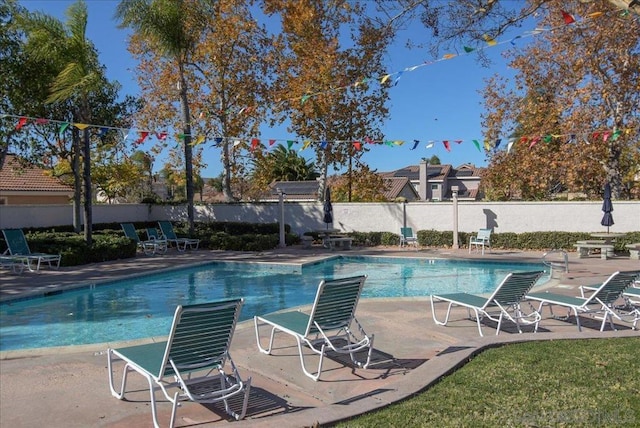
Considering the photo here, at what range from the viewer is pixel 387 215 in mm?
23703

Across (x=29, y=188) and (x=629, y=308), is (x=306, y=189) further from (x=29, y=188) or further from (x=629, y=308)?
(x=629, y=308)

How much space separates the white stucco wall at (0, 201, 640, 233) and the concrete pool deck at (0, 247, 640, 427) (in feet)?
44.9

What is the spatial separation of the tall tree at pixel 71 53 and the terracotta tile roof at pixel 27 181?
510 inches

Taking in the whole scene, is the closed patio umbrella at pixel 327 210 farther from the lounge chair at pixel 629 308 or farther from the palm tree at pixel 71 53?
the lounge chair at pixel 629 308

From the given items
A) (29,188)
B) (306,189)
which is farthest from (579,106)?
(306,189)

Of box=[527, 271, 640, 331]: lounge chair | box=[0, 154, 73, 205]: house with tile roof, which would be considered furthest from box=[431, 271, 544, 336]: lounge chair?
box=[0, 154, 73, 205]: house with tile roof

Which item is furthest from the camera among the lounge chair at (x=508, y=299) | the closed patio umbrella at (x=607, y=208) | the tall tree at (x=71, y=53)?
the closed patio umbrella at (x=607, y=208)

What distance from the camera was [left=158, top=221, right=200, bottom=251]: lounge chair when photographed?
20.8m

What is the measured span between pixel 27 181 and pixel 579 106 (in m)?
27.3

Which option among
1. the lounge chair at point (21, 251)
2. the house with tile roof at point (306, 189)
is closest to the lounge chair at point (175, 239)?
the lounge chair at point (21, 251)

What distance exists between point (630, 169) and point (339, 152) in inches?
528

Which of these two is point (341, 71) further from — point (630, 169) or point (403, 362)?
point (403, 362)

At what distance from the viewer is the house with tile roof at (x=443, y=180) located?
58.5 m

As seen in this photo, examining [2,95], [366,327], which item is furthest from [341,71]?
[366,327]
